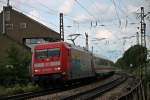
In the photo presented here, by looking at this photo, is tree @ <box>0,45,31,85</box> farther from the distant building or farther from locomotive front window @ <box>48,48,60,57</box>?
the distant building

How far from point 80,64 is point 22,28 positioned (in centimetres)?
5082

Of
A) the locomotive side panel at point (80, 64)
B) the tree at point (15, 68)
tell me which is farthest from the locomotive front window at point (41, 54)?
the tree at point (15, 68)

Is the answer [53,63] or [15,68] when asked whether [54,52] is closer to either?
[53,63]

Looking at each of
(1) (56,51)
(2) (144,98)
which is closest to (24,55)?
(1) (56,51)

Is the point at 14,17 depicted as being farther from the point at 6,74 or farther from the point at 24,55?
the point at 6,74

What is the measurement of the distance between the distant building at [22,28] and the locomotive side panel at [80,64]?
137 ft

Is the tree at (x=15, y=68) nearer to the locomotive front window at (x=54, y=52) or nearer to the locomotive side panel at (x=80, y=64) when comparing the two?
the locomotive side panel at (x=80, y=64)

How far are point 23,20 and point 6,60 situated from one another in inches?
1559

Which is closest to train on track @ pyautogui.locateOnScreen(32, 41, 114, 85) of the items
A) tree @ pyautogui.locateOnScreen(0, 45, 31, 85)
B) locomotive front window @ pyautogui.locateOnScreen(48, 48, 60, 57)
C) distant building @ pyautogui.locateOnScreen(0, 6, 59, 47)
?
locomotive front window @ pyautogui.locateOnScreen(48, 48, 60, 57)

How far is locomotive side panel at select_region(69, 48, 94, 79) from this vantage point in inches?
1280

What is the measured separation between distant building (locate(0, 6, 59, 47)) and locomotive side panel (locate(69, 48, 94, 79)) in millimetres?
41718

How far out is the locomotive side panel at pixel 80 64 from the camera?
32519 millimetres

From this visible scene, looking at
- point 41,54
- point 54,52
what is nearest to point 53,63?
point 54,52

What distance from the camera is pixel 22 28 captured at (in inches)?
3354
